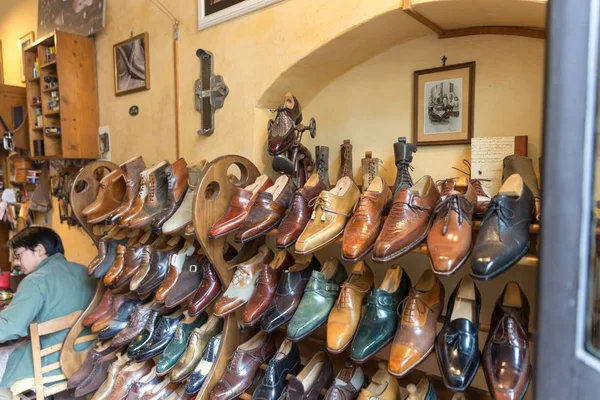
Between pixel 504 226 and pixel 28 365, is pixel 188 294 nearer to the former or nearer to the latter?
pixel 28 365

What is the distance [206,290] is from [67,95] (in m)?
2.05

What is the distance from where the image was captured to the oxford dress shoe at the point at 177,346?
175cm

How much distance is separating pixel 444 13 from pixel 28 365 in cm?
246

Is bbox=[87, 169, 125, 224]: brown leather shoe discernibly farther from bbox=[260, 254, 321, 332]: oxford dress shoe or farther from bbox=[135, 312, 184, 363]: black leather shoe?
bbox=[260, 254, 321, 332]: oxford dress shoe

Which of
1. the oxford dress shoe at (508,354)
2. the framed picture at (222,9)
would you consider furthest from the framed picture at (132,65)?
the oxford dress shoe at (508,354)

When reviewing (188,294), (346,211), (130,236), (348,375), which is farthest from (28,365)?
(346,211)

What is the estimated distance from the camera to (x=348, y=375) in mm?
1400

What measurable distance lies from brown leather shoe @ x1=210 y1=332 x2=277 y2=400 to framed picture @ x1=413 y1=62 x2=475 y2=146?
1066 mm

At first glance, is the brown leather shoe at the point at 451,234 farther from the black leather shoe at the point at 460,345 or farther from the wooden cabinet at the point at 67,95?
the wooden cabinet at the point at 67,95

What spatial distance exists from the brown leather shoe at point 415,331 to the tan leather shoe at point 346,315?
15 cm

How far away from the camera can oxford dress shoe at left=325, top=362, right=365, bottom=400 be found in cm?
133

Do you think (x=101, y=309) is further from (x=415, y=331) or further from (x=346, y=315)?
(x=415, y=331)

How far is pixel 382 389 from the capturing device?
1.33 metres

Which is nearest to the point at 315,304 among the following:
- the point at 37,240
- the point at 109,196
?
the point at 109,196
